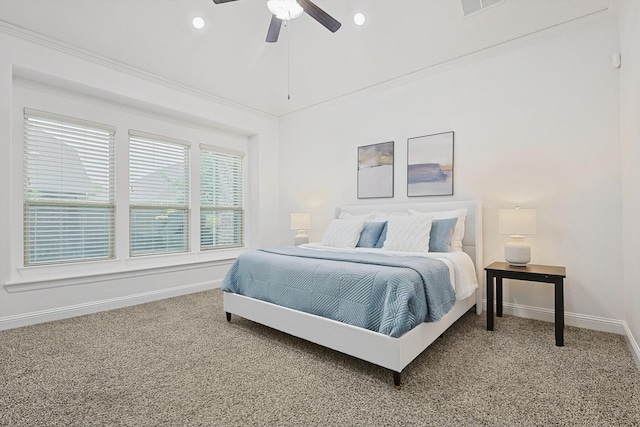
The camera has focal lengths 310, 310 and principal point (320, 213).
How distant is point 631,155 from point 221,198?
186 inches

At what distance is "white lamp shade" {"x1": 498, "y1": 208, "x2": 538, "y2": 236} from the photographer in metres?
2.76

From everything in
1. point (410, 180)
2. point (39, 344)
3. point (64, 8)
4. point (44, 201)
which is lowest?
point (39, 344)

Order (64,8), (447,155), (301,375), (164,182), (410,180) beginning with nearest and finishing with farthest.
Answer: (301,375) < (64,8) < (447,155) < (410,180) < (164,182)

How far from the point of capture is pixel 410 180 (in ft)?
12.9

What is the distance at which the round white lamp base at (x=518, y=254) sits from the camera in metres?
2.80

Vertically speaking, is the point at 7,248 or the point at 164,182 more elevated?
the point at 164,182

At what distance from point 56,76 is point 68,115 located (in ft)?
1.40

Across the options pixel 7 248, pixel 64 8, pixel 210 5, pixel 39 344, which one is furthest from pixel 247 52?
pixel 39 344

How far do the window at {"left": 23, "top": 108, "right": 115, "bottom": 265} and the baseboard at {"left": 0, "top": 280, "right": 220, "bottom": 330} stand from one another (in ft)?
1.73

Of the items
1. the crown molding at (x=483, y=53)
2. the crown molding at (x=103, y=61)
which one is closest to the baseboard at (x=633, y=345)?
the crown molding at (x=483, y=53)

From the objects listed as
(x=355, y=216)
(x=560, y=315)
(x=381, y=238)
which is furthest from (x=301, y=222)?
(x=560, y=315)

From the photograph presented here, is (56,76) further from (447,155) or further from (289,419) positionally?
(447,155)

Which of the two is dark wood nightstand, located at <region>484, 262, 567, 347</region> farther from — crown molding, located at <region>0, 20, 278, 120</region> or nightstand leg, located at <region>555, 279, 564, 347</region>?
crown molding, located at <region>0, 20, 278, 120</region>

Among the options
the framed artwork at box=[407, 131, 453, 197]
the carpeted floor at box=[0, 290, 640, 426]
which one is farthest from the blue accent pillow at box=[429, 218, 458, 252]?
the carpeted floor at box=[0, 290, 640, 426]
